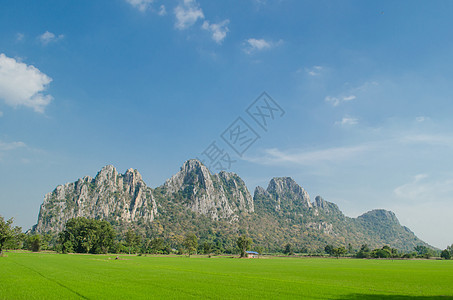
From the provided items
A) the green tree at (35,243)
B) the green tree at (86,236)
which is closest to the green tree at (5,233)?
the green tree at (86,236)

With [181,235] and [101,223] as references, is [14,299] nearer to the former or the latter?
[101,223]

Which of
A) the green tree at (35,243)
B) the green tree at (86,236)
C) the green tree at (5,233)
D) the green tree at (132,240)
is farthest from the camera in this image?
the green tree at (132,240)

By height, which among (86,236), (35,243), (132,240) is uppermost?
(86,236)

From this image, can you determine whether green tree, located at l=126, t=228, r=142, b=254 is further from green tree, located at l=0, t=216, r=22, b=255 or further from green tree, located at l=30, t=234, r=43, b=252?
green tree, located at l=0, t=216, r=22, b=255

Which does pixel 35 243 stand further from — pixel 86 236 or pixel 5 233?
pixel 5 233

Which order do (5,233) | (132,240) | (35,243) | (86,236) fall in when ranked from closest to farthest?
(5,233), (86,236), (35,243), (132,240)

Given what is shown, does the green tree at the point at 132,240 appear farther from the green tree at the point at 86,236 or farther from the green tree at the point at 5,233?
the green tree at the point at 5,233

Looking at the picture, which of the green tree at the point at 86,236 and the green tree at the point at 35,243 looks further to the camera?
the green tree at the point at 35,243

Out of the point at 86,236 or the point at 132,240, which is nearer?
the point at 86,236

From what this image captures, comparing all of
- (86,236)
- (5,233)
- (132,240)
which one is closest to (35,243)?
(86,236)

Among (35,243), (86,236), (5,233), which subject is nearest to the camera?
(5,233)

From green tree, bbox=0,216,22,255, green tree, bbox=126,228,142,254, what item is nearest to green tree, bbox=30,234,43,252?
green tree, bbox=126,228,142,254

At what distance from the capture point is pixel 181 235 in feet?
606

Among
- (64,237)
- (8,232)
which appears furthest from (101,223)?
(8,232)
